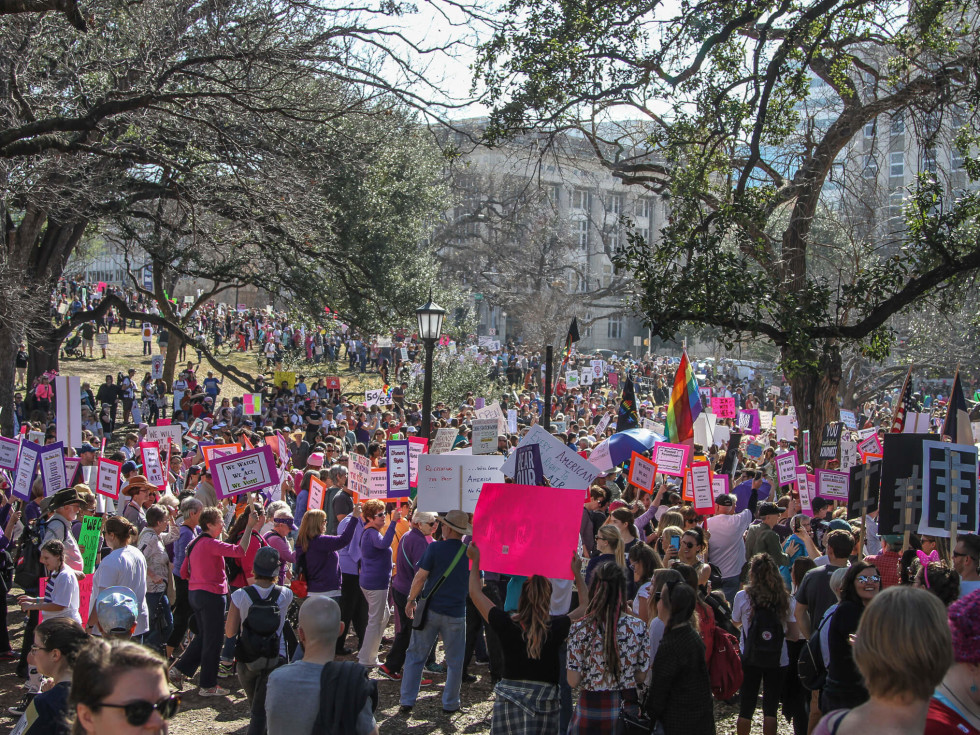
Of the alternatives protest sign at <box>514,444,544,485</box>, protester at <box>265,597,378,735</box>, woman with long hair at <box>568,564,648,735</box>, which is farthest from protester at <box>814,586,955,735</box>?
protest sign at <box>514,444,544,485</box>

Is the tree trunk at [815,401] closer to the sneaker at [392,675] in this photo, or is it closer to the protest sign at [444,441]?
the protest sign at [444,441]

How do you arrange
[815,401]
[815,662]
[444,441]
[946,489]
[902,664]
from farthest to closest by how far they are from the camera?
[815,401], [444,441], [946,489], [815,662], [902,664]

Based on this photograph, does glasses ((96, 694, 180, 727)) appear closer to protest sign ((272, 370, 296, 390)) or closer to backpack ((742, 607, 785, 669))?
backpack ((742, 607, 785, 669))

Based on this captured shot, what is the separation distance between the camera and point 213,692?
8.01 m

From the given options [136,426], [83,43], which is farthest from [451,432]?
[136,426]

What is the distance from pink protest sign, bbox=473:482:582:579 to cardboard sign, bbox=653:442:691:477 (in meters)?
6.20

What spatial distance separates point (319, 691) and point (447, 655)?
3.83m

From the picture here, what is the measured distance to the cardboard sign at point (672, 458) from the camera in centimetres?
1173

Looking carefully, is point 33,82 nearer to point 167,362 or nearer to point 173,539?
point 173,539

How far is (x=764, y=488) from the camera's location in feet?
41.9

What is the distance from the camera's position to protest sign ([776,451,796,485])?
39.6ft

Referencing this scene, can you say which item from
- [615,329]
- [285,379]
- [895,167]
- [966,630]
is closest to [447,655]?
[966,630]

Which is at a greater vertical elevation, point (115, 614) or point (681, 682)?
point (115, 614)

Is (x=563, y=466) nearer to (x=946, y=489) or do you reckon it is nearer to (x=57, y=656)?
(x=946, y=489)
